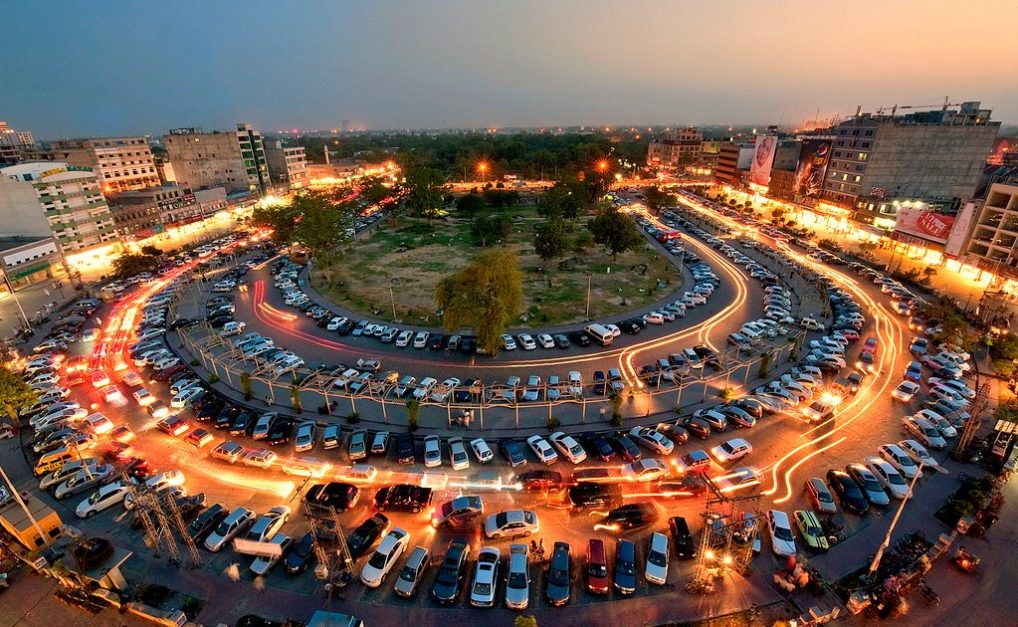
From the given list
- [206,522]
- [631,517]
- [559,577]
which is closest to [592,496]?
[631,517]

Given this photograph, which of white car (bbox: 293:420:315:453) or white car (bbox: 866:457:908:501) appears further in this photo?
white car (bbox: 293:420:315:453)

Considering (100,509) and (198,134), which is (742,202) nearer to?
(100,509)

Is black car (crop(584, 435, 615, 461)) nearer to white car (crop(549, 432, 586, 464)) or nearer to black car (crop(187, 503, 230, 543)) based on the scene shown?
white car (crop(549, 432, 586, 464))

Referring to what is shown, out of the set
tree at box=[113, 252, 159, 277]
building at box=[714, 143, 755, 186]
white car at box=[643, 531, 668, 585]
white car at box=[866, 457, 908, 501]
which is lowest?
white car at box=[866, 457, 908, 501]

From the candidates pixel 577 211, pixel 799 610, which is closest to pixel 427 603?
pixel 799 610

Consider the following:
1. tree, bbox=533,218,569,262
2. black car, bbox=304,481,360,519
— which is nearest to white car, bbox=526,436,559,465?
black car, bbox=304,481,360,519


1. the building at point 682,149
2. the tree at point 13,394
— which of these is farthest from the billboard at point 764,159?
the tree at point 13,394

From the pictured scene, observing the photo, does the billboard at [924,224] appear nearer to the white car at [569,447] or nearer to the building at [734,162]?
the building at [734,162]
